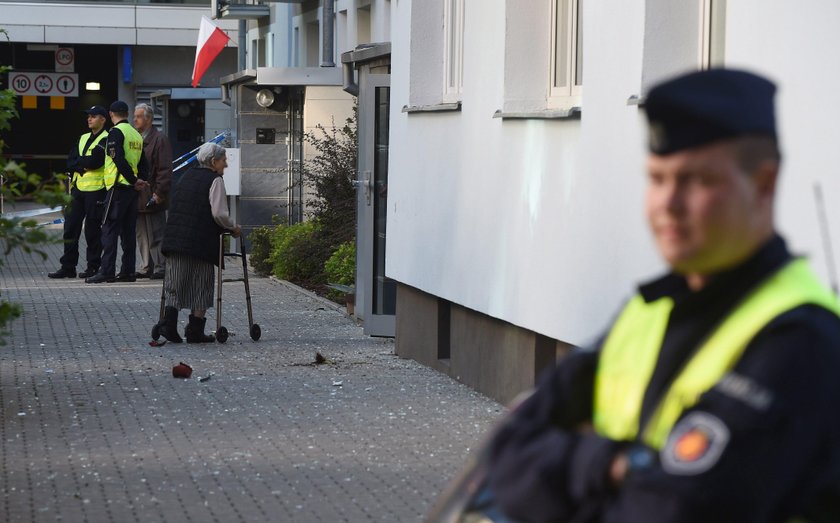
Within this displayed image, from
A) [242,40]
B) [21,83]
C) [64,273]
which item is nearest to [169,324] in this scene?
[64,273]

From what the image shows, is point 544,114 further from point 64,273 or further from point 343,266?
point 64,273

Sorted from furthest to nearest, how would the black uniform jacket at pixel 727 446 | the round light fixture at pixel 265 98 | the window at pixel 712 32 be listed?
the round light fixture at pixel 265 98
the window at pixel 712 32
the black uniform jacket at pixel 727 446

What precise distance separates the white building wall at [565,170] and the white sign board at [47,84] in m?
34.3

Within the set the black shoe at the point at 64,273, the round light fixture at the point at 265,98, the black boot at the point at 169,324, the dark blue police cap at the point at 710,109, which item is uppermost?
the round light fixture at the point at 265,98

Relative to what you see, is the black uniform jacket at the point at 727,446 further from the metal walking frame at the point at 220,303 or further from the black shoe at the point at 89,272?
the black shoe at the point at 89,272

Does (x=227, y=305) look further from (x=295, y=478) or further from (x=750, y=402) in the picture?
(x=750, y=402)

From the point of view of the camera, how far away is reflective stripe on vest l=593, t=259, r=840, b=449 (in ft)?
6.55

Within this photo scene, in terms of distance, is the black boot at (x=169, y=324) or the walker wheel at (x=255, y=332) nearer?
the black boot at (x=169, y=324)

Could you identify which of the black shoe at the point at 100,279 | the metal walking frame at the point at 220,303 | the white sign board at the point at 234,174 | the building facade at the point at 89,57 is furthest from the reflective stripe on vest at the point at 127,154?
the building facade at the point at 89,57

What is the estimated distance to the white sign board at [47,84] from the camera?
147 feet

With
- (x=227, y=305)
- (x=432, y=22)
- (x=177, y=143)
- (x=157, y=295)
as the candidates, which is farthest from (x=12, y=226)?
(x=177, y=143)

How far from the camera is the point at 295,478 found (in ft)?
24.1

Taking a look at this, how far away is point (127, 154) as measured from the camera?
59.9 feet

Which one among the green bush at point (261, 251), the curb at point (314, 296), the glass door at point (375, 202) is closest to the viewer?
the glass door at point (375, 202)
